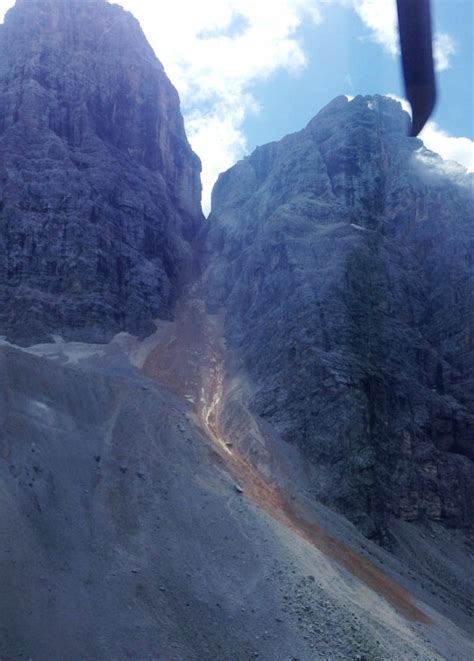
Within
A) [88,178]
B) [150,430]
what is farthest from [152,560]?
[88,178]

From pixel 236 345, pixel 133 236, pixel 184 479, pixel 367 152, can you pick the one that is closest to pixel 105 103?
pixel 133 236

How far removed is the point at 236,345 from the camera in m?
61.2

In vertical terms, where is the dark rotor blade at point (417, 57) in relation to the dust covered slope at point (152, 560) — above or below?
above

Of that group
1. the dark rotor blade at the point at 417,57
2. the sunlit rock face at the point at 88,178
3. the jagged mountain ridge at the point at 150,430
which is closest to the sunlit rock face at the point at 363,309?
the jagged mountain ridge at the point at 150,430

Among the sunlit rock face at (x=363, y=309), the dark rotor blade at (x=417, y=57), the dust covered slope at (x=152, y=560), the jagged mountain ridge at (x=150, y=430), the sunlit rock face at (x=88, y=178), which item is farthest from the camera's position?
the sunlit rock face at (x=88, y=178)

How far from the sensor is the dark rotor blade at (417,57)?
2.25 m

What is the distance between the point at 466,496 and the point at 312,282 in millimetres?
21092

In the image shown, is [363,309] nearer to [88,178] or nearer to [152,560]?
[88,178]

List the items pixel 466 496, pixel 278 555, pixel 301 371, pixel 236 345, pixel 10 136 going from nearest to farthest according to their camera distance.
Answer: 1. pixel 278 555
2. pixel 466 496
3. pixel 301 371
4. pixel 236 345
5. pixel 10 136

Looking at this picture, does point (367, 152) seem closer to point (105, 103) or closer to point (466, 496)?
point (105, 103)

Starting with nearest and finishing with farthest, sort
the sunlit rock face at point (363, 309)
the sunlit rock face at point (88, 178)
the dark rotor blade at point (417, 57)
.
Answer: the dark rotor blade at point (417, 57), the sunlit rock face at point (363, 309), the sunlit rock face at point (88, 178)

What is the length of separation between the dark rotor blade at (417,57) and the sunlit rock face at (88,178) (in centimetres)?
5414

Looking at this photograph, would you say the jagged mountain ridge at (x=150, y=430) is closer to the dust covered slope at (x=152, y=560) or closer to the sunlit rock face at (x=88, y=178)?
the dust covered slope at (x=152, y=560)

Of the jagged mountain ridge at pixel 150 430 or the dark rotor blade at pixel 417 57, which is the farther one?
the jagged mountain ridge at pixel 150 430
